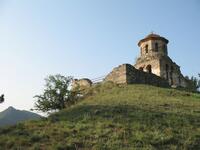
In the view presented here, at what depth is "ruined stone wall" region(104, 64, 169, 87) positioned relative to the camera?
35500mm

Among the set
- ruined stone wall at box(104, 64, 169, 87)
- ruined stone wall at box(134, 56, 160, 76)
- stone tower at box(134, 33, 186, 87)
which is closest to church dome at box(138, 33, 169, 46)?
stone tower at box(134, 33, 186, 87)

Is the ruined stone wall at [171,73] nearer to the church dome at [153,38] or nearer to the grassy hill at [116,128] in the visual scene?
the church dome at [153,38]

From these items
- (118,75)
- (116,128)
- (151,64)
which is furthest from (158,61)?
(116,128)

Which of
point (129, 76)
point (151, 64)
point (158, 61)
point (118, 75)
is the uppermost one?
point (158, 61)

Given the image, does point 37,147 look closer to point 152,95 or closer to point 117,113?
point 117,113

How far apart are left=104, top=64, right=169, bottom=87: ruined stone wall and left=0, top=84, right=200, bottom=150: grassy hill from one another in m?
7.55

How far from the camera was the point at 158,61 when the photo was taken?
43.4 meters

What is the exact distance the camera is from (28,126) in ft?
71.0

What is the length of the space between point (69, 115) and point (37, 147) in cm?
648

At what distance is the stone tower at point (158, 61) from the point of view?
4366 centimetres

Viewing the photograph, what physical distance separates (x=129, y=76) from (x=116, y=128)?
53.7ft

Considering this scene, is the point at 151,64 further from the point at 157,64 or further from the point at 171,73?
the point at 171,73

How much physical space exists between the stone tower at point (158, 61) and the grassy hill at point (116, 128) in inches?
623

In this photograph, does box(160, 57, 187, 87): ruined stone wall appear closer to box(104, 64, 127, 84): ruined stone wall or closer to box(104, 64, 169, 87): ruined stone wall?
box(104, 64, 169, 87): ruined stone wall
